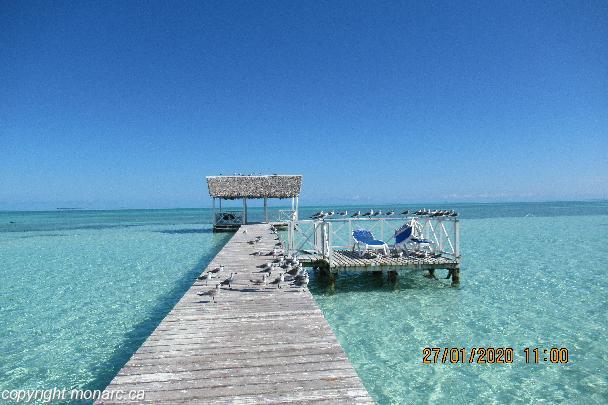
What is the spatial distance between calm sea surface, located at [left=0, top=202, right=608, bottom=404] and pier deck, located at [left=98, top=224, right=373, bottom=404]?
189cm

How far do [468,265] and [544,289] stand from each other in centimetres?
402

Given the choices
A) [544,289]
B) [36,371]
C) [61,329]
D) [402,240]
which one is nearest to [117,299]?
[61,329]

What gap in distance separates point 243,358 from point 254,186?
25561mm

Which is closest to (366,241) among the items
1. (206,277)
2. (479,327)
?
(479,327)

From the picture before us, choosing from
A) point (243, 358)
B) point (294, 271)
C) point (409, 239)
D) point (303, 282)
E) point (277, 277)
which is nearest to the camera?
point (243, 358)

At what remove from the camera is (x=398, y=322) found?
27.7 feet

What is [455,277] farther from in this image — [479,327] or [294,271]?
[294,271]

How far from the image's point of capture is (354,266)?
1090 cm

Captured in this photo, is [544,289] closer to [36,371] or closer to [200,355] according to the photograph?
[200,355]

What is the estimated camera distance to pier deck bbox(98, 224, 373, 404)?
3238mm

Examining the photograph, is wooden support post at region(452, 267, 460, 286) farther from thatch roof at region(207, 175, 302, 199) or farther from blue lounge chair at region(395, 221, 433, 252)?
thatch roof at region(207, 175, 302, 199)

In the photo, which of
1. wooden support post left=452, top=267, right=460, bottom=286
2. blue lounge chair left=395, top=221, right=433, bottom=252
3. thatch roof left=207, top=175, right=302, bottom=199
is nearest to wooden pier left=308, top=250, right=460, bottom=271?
wooden support post left=452, top=267, right=460, bottom=286

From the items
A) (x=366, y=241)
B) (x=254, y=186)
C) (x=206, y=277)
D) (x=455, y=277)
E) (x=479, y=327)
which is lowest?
(x=479, y=327)

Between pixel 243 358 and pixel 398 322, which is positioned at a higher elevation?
pixel 243 358
